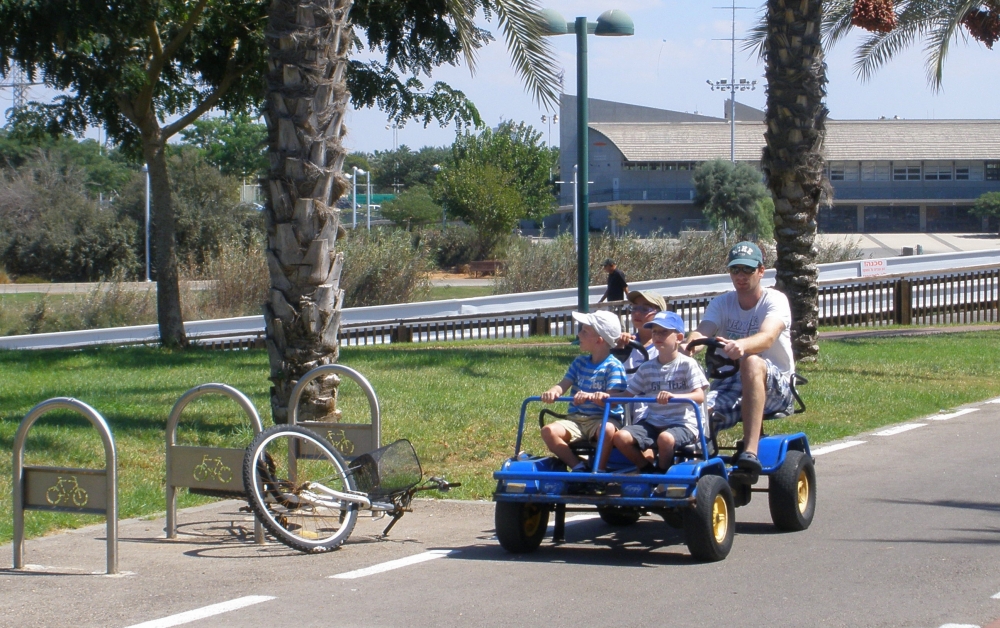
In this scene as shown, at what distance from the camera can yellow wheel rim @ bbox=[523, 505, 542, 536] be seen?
6.48 meters

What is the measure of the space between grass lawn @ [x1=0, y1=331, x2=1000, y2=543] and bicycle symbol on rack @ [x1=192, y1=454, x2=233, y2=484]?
1469 millimetres

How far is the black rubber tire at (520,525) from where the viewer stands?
6398 millimetres

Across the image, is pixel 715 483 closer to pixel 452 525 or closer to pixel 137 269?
pixel 452 525

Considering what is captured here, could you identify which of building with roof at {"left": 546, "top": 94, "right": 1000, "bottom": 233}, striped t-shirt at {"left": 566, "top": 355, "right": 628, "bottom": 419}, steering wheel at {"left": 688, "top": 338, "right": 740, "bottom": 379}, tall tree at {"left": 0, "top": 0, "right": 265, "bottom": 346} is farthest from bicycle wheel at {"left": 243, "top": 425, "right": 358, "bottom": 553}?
building with roof at {"left": 546, "top": 94, "right": 1000, "bottom": 233}

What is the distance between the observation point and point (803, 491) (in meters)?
7.19

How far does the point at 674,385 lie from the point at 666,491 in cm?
79

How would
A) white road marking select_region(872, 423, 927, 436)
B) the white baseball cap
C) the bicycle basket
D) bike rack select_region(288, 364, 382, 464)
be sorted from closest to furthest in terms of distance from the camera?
the white baseball cap
the bicycle basket
bike rack select_region(288, 364, 382, 464)
white road marking select_region(872, 423, 927, 436)

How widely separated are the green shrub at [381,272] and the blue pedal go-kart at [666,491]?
73.5ft

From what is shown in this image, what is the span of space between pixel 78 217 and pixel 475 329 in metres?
30.5

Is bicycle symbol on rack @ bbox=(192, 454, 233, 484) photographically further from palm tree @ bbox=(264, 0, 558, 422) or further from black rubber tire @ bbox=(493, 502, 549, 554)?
palm tree @ bbox=(264, 0, 558, 422)

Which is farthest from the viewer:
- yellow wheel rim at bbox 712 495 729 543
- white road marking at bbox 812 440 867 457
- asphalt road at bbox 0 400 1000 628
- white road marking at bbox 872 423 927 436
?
white road marking at bbox 872 423 927 436

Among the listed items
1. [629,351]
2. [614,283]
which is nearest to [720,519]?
[629,351]

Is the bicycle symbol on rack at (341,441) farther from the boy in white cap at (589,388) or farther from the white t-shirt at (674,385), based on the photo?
the white t-shirt at (674,385)

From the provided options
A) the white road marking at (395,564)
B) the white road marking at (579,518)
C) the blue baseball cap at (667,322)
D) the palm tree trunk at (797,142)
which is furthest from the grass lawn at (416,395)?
the blue baseball cap at (667,322)
